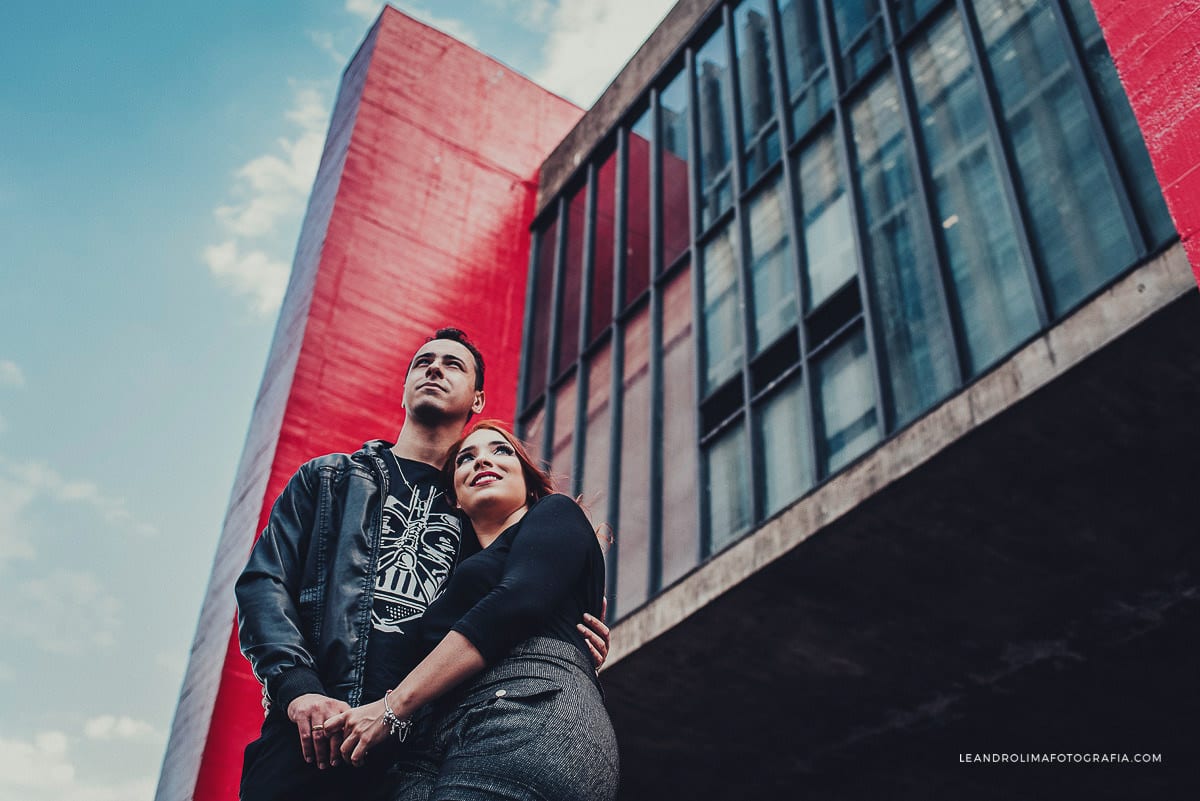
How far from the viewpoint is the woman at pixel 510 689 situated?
2.17 metres

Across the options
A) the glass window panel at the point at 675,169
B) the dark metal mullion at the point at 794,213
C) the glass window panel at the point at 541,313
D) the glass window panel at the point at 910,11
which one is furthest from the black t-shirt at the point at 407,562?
the glass window panel at the point at 541,313

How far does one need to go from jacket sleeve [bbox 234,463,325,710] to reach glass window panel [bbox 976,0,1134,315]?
5503 millimetres

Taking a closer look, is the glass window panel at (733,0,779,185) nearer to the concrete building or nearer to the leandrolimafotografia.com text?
the concrete building

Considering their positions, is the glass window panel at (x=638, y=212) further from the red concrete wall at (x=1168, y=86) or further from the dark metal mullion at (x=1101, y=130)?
the red concrete wall at (x=1168, y=86)

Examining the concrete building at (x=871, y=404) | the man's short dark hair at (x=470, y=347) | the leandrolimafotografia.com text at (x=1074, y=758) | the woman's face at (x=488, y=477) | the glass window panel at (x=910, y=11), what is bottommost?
the woman's face at (x=488, y=477)

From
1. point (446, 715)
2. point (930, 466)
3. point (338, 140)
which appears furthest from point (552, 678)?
point (338, 140)

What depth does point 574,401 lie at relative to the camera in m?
13.0

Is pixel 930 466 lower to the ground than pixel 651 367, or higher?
lower

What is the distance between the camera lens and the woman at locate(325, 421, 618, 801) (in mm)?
2172

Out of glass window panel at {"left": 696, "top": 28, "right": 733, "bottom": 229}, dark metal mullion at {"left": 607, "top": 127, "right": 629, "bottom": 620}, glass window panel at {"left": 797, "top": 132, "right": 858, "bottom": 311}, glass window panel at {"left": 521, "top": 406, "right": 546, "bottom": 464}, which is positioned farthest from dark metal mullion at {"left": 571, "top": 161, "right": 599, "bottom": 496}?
glass window panel at {"left": 797, "top": 132, "right": 858, "bottom": 311}

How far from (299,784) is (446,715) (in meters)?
0.34

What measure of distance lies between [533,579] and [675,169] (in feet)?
35.9

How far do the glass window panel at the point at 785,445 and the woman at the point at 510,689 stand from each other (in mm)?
6184

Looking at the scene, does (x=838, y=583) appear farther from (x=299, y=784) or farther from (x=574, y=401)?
(x=299, y=784)
